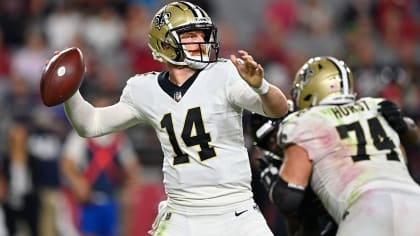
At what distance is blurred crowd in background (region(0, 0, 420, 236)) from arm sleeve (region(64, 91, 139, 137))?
15.8 ft

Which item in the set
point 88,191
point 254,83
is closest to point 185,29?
point 254,83

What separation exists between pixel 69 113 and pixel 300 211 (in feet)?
5.24

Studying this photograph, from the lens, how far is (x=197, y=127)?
18.0 feet

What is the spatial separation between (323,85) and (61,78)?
5.43ft

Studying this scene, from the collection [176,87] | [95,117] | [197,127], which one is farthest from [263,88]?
[95,117]

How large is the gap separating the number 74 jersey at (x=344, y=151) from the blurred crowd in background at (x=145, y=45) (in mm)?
4423

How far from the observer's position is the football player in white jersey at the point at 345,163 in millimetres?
5977

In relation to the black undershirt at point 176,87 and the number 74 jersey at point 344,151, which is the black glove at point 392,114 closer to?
the number 74 jersey at point 344,151

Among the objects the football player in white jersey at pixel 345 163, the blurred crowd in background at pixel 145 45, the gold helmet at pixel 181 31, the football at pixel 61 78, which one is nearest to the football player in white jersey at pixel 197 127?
the gold helmet at pixel 181 31

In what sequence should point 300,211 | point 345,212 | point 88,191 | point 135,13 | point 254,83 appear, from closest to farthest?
point 254,83
point 345,212
point 300,211
point 88,191
point 135,13

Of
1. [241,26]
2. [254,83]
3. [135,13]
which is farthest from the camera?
[241,26]

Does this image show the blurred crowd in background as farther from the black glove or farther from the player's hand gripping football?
the player's hand gripping football

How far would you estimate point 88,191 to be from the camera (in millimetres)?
10227

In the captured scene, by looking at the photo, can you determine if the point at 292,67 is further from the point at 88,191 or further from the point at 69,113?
the point at 69,113
